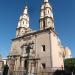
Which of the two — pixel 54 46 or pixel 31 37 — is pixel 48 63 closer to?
pixel 54 46

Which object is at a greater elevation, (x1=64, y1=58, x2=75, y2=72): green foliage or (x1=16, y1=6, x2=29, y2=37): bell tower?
(x1=16, y1=6, x2=29, y2=37): bell tower

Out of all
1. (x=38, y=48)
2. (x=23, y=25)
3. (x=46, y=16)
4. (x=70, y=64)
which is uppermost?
(x=46, y=16)

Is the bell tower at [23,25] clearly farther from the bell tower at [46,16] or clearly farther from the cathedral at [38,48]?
the bell tower at [46,16]

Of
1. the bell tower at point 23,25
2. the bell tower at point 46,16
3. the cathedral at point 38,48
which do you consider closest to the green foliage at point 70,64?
the cathedral at point 38,48

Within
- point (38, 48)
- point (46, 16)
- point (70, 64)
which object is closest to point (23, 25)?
point (46, 16)

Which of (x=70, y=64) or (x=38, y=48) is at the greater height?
(x=38, y=48)

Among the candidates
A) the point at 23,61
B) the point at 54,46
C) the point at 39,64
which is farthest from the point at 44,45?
the point at 23,61

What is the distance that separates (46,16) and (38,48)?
7.13 metres

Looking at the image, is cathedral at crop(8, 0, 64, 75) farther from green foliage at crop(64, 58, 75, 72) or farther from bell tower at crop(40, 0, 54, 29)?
green foliage at crop(64, 58, 75, 72)

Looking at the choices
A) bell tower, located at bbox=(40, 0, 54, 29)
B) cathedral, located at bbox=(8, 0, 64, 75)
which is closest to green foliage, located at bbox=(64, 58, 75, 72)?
cathedral, located at bbox=(8, 0, 64, 75)

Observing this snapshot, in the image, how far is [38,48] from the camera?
99.5 ft

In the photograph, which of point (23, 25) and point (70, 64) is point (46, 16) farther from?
point (70, 64)

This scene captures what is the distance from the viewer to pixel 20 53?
32.8 metres

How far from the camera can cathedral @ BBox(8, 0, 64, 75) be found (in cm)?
2855
